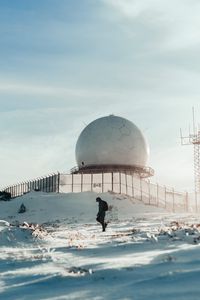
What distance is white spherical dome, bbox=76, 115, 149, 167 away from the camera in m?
49.2

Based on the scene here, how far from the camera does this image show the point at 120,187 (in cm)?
4275

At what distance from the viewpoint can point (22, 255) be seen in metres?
9.46

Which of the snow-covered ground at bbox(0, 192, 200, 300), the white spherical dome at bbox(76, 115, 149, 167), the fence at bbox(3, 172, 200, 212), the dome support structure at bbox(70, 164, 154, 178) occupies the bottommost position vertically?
the snow-covered ground at bbox(0, 192, 200, 300)

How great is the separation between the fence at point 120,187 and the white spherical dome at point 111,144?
4871 mm

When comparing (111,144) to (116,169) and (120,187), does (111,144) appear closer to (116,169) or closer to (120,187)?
(116,169)

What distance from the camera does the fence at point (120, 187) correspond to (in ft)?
137

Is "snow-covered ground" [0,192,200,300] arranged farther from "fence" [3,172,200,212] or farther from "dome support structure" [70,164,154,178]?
"dome support structure" [70,164,154,178]

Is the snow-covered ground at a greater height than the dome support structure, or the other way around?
the dome support structure

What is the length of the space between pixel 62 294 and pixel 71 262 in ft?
6.85

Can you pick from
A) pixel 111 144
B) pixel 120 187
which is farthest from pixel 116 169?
Answer: pixel 120 187

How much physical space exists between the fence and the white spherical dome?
4871 mm

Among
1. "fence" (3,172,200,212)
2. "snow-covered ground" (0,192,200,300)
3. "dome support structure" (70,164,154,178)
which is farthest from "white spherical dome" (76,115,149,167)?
"snow-covered ground" (0,192,200,300)

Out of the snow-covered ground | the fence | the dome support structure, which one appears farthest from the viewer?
the dome support structure

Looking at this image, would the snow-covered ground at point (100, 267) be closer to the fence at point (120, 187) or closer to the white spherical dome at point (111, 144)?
the fence at point (120, 187)
